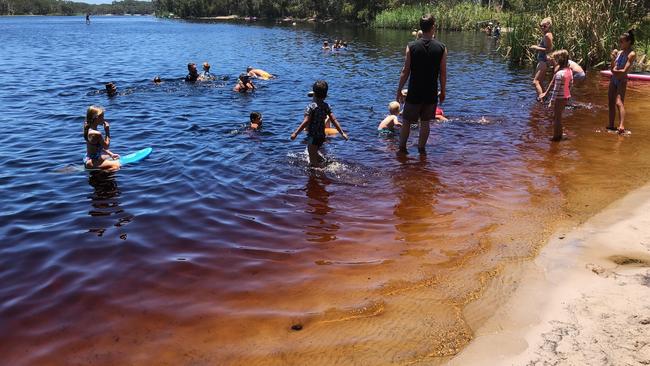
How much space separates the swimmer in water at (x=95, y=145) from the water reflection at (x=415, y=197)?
5.42 metres

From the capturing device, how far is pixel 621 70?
10703mm

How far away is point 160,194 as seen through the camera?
808 cm

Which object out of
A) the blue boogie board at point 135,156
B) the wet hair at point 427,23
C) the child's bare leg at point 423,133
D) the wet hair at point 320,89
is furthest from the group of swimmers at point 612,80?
the blue boogie board at point 135,156

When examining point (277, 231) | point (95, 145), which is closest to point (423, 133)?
point (277, 231)

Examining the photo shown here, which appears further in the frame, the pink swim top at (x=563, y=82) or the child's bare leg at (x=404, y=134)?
the pink swim top at (x=563, y=82)

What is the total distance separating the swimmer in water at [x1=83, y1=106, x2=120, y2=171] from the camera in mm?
8945

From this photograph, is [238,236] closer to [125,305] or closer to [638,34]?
[125,305]

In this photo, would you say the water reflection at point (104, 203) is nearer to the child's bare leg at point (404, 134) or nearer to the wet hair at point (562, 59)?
the child's bare leg at point (404, 134)

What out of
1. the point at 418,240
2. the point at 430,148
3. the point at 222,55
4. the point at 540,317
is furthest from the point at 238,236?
the point at 222,55

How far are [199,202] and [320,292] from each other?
11.4ft

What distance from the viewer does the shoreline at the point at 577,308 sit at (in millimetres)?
3480

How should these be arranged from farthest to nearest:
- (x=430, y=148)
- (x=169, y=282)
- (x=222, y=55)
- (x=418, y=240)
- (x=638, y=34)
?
(x=222, y=55) < (x=638, y=34) < (x=430, y=148) < (x=418, y=240) < (x=169, y=282)

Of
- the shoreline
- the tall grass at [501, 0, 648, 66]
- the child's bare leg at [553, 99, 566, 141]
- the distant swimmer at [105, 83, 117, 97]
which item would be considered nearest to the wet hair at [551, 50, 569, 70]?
the child's bare leg at [553, 99, 566, 141]

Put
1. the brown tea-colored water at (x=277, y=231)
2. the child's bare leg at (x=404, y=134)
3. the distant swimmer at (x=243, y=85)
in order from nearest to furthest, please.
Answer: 1. the brown tea-colored water at (x=277, y=231)
2. the child's bare leg at (x=404, y=134)
3. the distant swimmer at (x=243, y=85)
